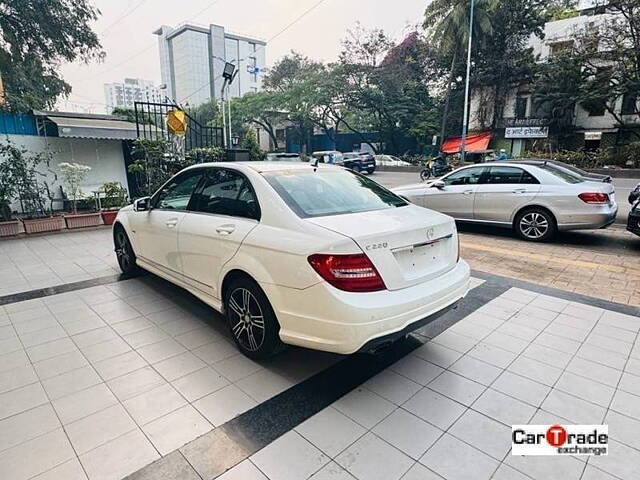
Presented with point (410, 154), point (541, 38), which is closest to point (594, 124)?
point (541, 38)

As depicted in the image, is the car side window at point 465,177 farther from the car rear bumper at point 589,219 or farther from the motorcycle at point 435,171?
the motorcycle at point 435,171

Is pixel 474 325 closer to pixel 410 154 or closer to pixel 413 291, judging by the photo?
pixel 413 291

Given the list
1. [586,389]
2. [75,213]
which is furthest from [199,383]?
[75,213]

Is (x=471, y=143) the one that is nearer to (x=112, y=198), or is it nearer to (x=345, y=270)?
(x=112, y=198)

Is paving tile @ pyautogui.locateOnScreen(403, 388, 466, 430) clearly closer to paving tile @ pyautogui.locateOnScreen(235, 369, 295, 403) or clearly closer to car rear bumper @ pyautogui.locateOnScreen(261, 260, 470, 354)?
car rear bumper @ pyautogui.locateOnScreen(261, 260, 470, 354)

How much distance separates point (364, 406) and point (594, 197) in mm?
5390

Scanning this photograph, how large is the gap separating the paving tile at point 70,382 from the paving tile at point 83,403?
0.06m

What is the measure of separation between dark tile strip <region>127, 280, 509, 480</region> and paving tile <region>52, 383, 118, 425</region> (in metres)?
0.67

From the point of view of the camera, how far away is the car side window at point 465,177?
690 centimetres

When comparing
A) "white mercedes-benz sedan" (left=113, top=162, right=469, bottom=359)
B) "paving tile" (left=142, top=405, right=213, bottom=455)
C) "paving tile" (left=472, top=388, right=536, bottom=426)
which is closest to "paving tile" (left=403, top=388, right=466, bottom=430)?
"paving tile" (left=472, top=388, right=536, bottom=426)

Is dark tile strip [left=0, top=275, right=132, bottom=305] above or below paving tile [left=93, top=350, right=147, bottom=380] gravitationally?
above

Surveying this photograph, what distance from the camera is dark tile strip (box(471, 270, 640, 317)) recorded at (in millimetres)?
3607

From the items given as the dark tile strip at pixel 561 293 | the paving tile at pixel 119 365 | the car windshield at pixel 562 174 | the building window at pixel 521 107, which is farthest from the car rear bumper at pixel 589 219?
the building window at pixel 521 107

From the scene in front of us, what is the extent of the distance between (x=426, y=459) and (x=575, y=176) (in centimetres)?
618
